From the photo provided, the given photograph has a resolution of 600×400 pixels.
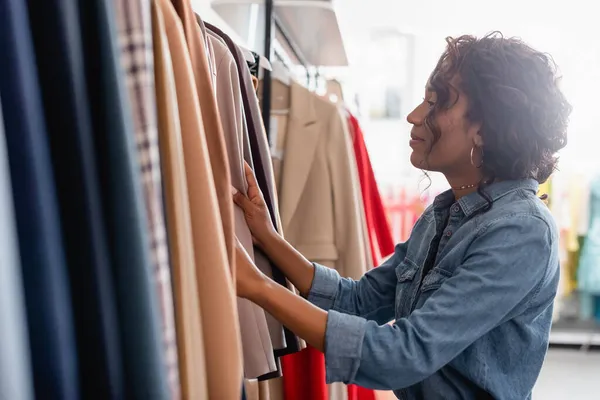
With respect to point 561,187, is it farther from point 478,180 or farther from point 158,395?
point 158,395

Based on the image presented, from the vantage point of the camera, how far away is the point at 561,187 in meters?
3.86

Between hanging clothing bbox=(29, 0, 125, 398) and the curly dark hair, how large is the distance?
0.75 m

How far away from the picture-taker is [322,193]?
5.52 ft

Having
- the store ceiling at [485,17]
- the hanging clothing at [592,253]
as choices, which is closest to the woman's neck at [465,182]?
the hanging clothing at [592,253]

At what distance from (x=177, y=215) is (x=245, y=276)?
0.98 feet

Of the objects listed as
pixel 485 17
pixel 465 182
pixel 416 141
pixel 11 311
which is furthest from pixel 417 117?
pixel 485 17

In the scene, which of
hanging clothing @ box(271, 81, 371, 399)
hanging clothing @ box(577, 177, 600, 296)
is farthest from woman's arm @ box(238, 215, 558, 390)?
hanging clothing @ box(577, 177, 600, 296)

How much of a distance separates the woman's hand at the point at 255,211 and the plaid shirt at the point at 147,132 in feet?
1.30

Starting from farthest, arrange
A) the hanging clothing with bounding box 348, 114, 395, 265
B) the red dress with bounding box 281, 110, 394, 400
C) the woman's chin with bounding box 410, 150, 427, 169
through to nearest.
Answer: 1. the hanging clothing with bounding box 348, 114, 395, 265
2. the red dress with bounding box 281, 110, 394, 400
3. the woman's chin with bounding box 410, 150, 427, 169

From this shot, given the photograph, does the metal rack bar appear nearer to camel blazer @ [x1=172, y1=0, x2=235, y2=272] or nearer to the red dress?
the red dress

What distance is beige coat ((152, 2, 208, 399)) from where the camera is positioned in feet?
1.81

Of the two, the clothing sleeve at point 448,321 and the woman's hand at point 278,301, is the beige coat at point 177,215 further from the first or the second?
the clothing sleeve at point 448,321

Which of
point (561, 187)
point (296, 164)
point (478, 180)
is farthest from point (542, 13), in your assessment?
point (478, 180)

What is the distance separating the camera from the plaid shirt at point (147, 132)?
515mm
